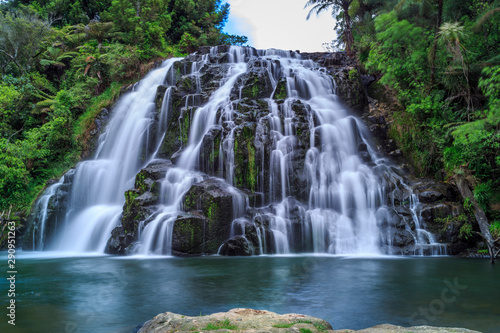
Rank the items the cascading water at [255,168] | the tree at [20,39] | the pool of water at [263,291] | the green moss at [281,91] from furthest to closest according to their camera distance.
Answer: the tree at [20,39]
the green moss at [281,91]
the cascading water at [255,168]
the pool of water at [263,291]

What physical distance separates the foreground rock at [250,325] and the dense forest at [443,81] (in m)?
9.14

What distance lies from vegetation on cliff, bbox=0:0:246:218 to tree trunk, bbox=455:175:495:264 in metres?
19.1

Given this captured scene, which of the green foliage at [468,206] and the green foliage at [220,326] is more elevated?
the green foliage at [468,206]

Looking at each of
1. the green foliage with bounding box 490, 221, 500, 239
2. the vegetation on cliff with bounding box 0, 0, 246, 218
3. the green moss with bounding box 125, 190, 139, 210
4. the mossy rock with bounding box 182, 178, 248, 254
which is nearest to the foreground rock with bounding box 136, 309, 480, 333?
the mossy rock with bounding box 182, 178, 248, 254

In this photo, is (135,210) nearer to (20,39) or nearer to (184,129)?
(184,129)

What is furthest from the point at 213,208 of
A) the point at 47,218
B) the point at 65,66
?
the point at 65,66

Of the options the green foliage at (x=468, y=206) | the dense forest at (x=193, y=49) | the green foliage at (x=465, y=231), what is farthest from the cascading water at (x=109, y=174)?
the green foliage at (x=468, y=206)

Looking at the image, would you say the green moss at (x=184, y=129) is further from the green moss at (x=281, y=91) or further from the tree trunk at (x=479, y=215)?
the tree trunk at (x=479, y=215)

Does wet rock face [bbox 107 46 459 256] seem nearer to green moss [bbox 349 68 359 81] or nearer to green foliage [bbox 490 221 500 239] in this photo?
green moss [bbox 349 68 359 81]

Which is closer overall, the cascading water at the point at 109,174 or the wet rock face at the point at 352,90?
the cascading water at the point at 109,174

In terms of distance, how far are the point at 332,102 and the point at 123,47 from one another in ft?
58.5

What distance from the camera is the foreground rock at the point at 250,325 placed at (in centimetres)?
360

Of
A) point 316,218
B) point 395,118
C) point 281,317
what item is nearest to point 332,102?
point 395,118

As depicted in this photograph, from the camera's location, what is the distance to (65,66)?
26750 mm
